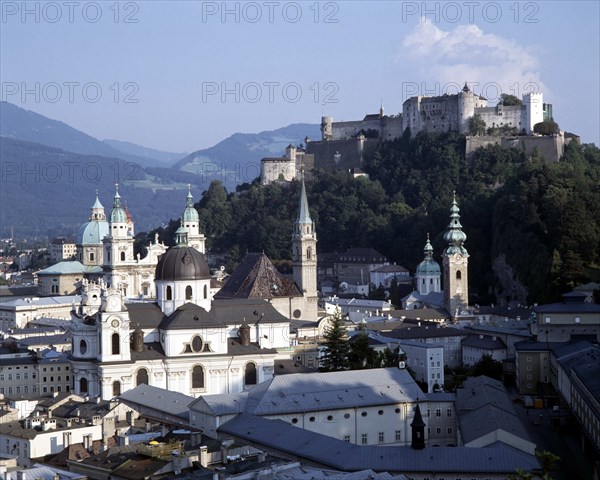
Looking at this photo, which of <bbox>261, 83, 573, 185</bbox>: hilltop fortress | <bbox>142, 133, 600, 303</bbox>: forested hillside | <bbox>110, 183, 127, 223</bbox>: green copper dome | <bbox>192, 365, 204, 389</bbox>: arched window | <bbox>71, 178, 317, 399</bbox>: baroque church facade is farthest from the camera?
<bbox>261, 83, 573, 185</bbox>: hilltop fortress

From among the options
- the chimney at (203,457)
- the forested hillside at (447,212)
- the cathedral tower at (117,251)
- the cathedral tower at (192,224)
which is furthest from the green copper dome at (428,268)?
the chimney at (203,457)

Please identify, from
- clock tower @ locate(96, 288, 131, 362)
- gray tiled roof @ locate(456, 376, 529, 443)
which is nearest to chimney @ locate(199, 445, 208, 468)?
gray tiled roof @ locate(456, 376, 529, 443)

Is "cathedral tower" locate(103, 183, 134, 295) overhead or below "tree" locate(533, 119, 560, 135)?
below

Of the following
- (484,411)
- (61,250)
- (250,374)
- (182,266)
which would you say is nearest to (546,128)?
(182,266)

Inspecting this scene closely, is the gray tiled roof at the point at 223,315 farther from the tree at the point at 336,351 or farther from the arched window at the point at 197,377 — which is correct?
the tree at the point at 336,351

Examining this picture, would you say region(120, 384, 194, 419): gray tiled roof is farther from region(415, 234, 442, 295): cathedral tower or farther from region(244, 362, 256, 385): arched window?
region(415, 234, 442, 295): cathedral tower

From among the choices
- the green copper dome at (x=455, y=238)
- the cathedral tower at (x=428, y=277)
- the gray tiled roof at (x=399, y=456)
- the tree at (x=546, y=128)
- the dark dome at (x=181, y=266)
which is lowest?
the gray tiled roof at (x=399, y=456)
